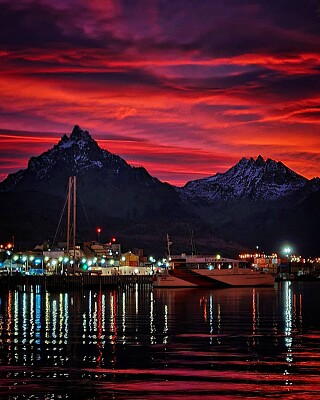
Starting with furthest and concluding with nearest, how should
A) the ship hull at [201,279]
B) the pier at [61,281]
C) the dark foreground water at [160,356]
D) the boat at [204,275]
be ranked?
the boat at [204,275], the ship hull at [201,279], the pier at [61,281], the dark foreground water at [160,356]

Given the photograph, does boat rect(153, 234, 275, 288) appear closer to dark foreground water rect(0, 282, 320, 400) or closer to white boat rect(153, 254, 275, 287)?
white boat rect(153, 254, 275, 287)

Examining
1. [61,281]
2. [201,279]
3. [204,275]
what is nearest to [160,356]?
[61,281]

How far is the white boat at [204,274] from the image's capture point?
155000mm

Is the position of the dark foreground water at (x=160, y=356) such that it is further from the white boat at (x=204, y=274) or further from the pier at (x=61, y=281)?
the white boat at (x=204, y=274)

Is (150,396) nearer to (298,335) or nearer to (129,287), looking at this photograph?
(298,335)

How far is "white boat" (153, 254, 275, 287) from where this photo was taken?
15500 centimetres

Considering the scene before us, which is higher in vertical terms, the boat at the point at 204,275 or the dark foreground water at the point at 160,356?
the boat at the point at 204,275

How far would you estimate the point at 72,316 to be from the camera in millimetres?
72000

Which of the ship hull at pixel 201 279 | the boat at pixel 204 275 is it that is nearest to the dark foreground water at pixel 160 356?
the ship hull at pixel 201 279

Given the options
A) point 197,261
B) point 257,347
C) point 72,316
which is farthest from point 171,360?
point 197,261

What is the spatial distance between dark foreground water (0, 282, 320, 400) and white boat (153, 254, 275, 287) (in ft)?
268

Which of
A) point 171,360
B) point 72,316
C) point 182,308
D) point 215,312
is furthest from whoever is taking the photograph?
point 182,308

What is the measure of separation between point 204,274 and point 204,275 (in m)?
0.22

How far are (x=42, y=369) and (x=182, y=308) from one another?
47.3m
